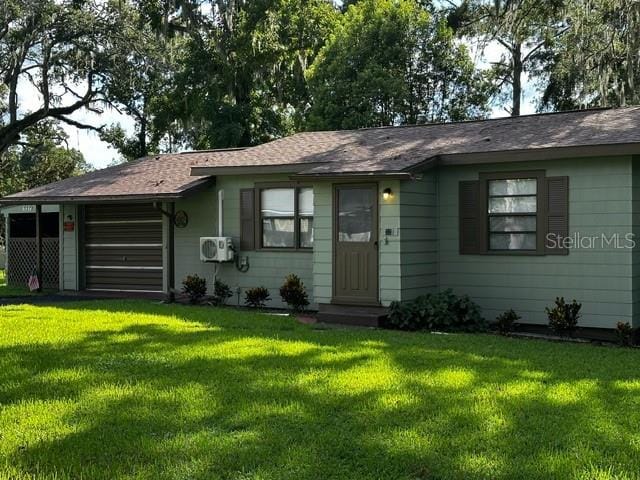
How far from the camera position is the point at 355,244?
33.2ft

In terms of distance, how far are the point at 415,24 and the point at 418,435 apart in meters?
20.4

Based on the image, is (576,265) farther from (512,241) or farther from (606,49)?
(606,49)

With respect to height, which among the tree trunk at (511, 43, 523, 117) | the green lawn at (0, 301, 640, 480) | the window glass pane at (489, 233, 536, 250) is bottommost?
the green lawn at (0, 301, 640, 480)

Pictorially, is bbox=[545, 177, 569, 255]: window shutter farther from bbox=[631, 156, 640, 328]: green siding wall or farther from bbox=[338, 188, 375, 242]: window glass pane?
bbox=[338, 188, 375, 242]: window glass pane

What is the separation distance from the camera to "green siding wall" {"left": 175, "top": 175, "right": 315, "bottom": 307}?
11883 mm

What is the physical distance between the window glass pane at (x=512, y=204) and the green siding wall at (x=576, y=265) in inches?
16.7

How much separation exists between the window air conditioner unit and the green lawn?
12.8 feet

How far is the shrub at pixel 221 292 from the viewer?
12398mm

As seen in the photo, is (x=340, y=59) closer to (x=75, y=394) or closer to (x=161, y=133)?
(x=161, y=133)

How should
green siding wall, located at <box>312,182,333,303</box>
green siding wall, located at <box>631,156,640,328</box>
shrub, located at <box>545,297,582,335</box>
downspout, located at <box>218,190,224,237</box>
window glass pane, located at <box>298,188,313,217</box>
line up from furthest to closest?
downspout, located at <box>218,190,224,237</box>
window glass pane, located at <box>298,188,313,217</box>
green siding wall, located at <box>312,182,333,303</box>
green siding wall, located at <box>631,156,640,328</box>
shrub, located at <box>545,297,582,335</box>

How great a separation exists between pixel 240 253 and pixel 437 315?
4150 millimetres

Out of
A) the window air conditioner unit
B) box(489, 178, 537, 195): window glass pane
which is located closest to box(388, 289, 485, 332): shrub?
box(489, 178, 537, 195): window glass pane

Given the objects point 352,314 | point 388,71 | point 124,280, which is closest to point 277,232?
point 352,314

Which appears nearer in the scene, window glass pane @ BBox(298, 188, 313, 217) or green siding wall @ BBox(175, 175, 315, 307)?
window glass pane @ BBox(298, 188, 313, 217)
